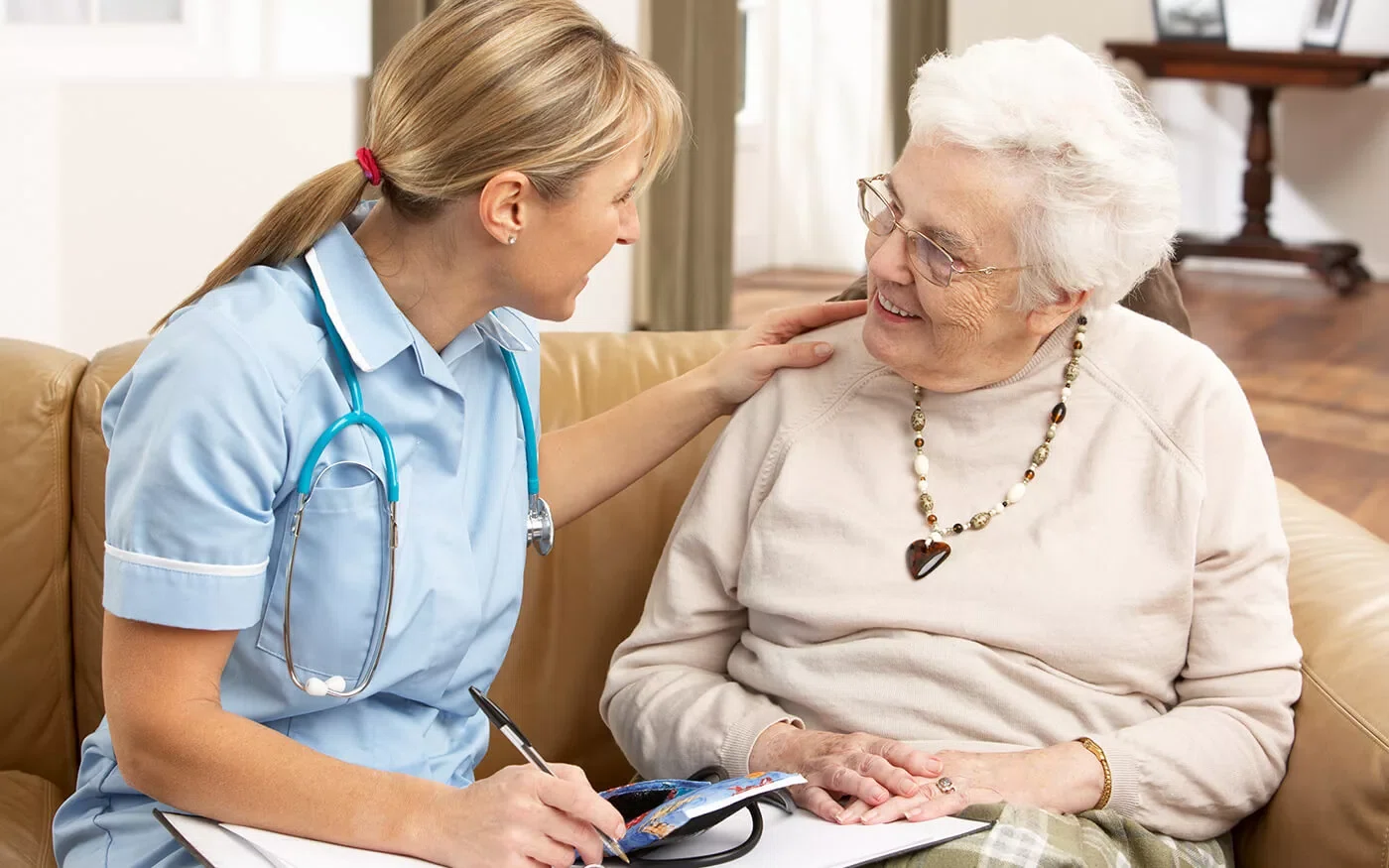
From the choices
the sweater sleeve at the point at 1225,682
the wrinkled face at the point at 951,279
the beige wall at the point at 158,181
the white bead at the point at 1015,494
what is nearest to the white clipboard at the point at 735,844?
the sweater sleeve at the point at 1225,682

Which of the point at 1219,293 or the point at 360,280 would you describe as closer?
the point at 360,280

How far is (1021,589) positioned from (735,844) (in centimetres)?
44

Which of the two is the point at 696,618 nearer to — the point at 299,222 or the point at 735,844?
the point at 735,844

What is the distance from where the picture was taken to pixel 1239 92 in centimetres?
761

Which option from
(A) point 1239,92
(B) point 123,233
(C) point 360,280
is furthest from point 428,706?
(A) point 1239,92

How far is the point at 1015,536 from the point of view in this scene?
1.62 metres

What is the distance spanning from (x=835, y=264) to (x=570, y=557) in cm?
570

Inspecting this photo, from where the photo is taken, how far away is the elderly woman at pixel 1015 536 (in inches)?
60.8

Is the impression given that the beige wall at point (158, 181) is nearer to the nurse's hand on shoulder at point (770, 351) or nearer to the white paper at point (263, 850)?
the nurse's hand on shoulder at point (770, 351)

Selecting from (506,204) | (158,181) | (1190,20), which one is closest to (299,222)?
(506,204)

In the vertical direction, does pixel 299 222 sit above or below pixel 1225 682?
above

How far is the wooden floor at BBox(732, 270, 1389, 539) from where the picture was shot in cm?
448

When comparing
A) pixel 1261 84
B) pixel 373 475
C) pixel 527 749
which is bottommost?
pixel 527 749

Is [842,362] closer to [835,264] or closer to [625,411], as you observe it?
[625,411]
